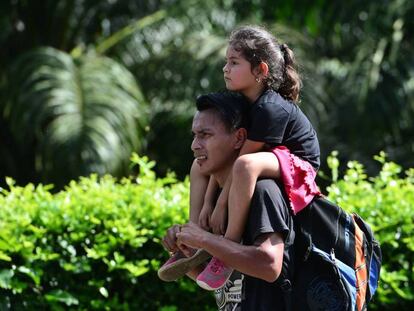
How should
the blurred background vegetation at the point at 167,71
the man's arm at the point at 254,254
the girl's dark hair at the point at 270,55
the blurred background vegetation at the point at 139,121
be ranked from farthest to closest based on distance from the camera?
1. the blurred background vegetation at the point at 167,71
2. the blurred background vegetation at the point at 139,121
3. the girl's dark hair at the point at 270,55
4. the man's arm at the point at 254,254

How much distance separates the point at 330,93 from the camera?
1270cm

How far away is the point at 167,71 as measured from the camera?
1163 centimetres

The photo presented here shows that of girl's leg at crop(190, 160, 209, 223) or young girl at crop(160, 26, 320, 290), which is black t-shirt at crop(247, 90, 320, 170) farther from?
girl's leg at crop(190, 160, 209, 223)

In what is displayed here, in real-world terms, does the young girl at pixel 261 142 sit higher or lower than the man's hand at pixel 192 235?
higher

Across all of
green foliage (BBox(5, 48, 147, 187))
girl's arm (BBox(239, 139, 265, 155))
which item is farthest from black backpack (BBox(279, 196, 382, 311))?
green foliage (BBox(5, 48, 147, 187))

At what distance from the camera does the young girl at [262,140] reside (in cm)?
291

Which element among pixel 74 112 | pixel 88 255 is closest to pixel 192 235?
pixel 88 255

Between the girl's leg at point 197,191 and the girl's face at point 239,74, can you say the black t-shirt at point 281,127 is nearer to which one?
the girl's face at point 239,74

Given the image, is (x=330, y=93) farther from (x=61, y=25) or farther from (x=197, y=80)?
(x=61, y=25)

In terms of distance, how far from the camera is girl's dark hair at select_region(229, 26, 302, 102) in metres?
3.06

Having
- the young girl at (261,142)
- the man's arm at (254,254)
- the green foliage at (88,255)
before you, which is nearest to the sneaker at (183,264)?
the young girl at (261,142)

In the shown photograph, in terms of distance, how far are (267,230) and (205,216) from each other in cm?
34

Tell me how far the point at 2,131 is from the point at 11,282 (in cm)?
764

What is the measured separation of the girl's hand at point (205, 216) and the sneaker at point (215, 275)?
5.8 inches
